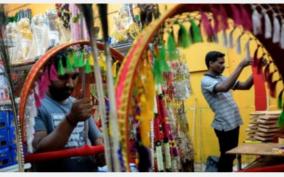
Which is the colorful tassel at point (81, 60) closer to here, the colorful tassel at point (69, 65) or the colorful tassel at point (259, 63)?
the colorful tassel at point (69, 65)

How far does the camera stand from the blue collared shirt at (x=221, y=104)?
1.58m

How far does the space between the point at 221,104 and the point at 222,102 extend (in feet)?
0.03

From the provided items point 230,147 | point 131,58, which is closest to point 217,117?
point 230,147

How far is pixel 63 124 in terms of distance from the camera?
1326 mm

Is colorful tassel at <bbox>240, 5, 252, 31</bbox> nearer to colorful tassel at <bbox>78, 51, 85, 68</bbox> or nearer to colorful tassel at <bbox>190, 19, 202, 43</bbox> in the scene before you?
colorful tassel at <bbox>190, 19, 202, 43</bbox>

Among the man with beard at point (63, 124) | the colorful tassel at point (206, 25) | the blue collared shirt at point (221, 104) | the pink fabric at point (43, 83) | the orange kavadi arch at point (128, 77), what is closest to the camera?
the orange kavadi arch at point (128, 77)

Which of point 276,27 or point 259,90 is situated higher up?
point 276,27

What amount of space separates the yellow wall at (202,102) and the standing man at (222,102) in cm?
3

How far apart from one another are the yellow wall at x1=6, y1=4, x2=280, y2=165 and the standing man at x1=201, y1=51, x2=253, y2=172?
0.03 meters

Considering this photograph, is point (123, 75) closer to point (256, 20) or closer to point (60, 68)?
point (256, 20)

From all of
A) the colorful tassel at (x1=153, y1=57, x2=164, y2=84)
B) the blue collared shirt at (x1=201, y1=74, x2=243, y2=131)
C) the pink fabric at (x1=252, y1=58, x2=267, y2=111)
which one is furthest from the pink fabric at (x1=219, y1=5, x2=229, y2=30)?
Answer: the blue collared shirt at (x1=201, y1=74, x2=243, y2=131)

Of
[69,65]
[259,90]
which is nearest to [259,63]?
[259,90]

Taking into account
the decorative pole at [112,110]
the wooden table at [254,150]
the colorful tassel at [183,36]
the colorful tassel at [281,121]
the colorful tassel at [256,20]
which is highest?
the colorful tassel at [256,20]

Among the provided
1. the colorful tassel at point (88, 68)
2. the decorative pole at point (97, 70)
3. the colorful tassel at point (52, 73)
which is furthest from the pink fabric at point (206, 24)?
the colorful tassel at point (52, 73)
